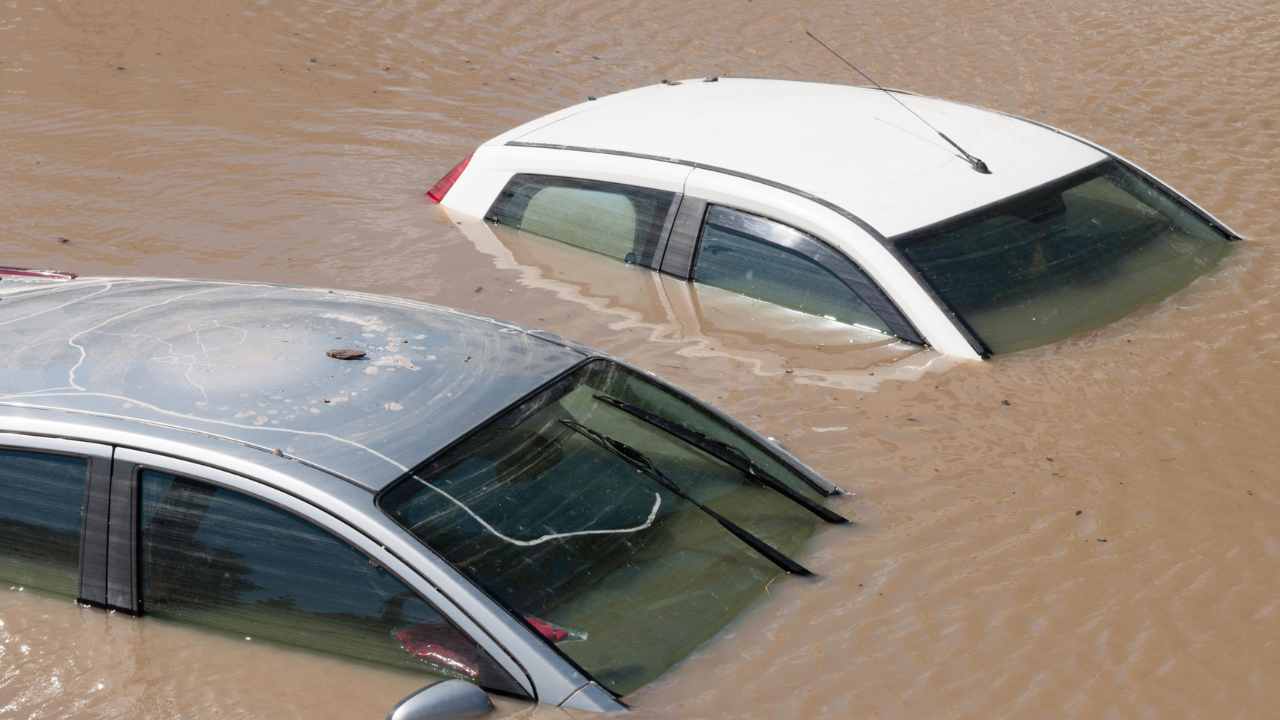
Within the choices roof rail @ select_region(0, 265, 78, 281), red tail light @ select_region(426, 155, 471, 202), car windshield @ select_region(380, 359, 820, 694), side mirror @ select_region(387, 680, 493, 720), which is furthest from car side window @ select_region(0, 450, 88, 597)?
red tail light @ select_region(426, 155, 471, 202)

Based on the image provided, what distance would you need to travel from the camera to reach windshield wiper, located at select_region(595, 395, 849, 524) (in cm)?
440

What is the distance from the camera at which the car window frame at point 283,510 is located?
3.48m

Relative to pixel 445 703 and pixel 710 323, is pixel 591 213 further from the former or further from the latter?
pixel 445 703

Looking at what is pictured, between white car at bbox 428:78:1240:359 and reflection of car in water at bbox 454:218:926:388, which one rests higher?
white car at bbox 428:78:1240:359

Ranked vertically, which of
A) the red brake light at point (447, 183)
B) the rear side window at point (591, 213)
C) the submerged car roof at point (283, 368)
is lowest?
the red brake light at point (447, 183)

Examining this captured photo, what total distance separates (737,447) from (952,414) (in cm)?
158

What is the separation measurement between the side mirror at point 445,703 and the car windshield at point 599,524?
0.82 feet

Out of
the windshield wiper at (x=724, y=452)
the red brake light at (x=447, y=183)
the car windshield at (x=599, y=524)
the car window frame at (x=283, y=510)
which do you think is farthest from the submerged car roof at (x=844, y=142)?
the car window frame at (x=283, y=510)

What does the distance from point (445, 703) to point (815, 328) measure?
359 cm

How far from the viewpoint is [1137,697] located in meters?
3.99

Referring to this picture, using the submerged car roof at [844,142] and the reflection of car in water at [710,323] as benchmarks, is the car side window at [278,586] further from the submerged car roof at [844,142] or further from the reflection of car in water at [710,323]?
the submerged car roof at [844,142]

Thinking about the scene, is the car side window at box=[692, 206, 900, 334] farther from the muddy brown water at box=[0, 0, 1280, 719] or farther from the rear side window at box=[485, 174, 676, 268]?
the rear side window at box=[485, 174, 676, 268]

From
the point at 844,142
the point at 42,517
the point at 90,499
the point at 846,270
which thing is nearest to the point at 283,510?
the point at 90,499

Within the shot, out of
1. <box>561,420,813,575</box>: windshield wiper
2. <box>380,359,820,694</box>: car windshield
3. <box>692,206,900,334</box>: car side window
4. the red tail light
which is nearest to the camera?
<box>380,359,820,694</box>: car windshield
